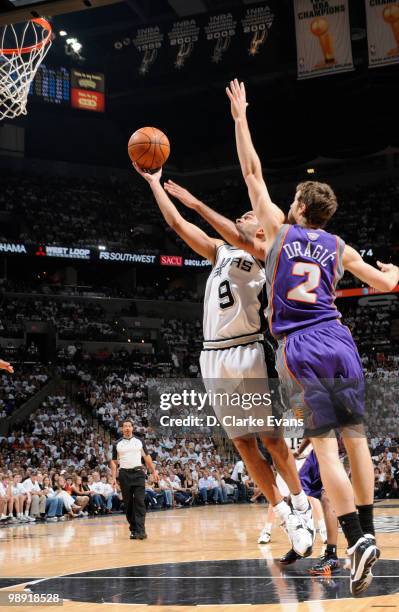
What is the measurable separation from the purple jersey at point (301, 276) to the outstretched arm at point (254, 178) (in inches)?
3.8

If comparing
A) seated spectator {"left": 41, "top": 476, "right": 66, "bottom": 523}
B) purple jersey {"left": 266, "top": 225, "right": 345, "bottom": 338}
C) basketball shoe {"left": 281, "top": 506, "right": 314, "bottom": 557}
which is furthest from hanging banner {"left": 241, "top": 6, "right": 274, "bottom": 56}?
purple jersey {"left": 266, "top": 225, "right": 345, "bottom": 338}

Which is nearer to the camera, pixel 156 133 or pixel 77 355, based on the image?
pixel 156 133

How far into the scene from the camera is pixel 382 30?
2080 cm

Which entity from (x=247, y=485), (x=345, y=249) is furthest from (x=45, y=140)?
(x=345, y=249)

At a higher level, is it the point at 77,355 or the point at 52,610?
the point at 77,355

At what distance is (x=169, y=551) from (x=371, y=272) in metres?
6.59

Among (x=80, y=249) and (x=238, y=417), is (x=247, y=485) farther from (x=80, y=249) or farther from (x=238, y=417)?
(x=238, y=417)

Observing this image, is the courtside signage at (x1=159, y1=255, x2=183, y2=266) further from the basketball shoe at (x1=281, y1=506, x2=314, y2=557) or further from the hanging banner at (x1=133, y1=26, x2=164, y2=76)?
the basketball shoe at (x1=281, y1=506, x2=314, y2=557)

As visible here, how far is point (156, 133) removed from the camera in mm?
5996

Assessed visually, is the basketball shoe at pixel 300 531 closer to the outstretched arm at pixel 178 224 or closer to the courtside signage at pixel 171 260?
the outstretched arm at pixel 178 224

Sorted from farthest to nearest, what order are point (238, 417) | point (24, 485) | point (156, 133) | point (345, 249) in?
point (24, 485) < point (156, 133) < point (238, 417) < point (345, 249)

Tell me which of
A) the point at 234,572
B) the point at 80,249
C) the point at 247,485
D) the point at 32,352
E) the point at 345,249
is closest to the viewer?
the point at 345,249

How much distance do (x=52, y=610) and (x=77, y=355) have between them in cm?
2303

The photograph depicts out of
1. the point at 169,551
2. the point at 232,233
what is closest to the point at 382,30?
the point at 169,551
